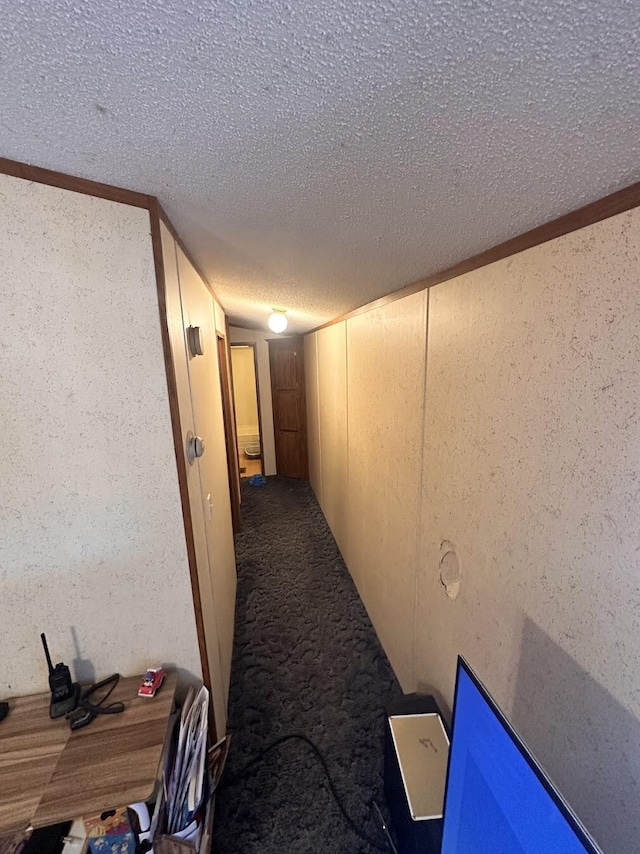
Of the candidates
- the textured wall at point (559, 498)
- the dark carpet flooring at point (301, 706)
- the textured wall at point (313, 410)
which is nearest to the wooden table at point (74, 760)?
the dark carpet flooring at point (301, 706)

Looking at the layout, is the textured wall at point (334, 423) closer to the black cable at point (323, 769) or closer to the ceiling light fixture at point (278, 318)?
the ceiling light fixture at point (278, 318)

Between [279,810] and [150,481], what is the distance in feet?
4.85

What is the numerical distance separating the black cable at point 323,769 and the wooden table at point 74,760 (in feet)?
2.50

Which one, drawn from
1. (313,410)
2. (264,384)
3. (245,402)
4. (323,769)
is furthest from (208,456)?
(245,402)

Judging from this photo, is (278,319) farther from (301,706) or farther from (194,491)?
(301,706)

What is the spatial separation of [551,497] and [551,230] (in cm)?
62

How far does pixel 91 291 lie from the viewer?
1024 millimetres

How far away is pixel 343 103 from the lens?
57 centimetres

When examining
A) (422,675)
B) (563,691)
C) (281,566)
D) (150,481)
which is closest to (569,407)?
(563,691)

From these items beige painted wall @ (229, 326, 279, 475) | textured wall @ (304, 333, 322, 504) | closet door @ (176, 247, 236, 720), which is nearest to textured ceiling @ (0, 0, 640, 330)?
closet door @ (176, 247, 236, 720)

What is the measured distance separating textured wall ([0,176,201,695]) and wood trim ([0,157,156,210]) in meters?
0.02

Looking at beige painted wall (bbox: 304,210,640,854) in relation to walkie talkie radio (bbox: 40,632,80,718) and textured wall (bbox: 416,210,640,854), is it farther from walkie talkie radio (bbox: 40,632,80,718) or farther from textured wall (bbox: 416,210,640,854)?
walkie talkie radio (bbox: 40,632,80,718)

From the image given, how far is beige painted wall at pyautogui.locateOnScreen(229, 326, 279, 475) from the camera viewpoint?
17.1 ft

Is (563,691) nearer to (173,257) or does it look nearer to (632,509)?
(632,509)
